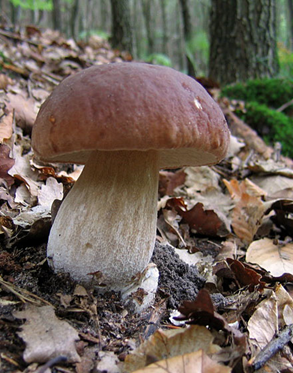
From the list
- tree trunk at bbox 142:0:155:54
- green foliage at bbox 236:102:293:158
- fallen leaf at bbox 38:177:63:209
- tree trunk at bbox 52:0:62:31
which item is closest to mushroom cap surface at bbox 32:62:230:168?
fallen leaf at bbox 38:177:63:209

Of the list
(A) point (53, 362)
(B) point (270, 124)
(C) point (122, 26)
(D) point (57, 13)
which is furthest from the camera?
(D) point (57, 13)

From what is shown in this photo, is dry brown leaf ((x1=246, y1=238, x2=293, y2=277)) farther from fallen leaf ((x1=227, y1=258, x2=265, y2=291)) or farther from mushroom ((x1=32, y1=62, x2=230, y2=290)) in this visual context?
mushroom ((x1=32, y1=62, x2=230, y2=290))

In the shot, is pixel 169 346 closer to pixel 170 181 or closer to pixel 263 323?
pixel 263 323

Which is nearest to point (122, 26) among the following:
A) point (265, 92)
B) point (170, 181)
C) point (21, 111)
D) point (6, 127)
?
point (265, 92)

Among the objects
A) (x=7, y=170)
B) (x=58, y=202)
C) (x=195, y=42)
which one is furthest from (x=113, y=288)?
(x=195, y=42)

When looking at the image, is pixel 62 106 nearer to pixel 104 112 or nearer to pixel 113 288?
pixel 104 112

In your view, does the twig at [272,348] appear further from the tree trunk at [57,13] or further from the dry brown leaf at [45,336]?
the tree trunk at [57,13]

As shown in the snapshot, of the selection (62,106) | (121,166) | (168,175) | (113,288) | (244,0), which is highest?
(244,0)

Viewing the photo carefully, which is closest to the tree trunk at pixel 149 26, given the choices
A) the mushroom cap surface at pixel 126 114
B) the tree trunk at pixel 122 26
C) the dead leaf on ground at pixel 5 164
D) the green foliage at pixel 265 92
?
the tree trunk at pixel 122 26
